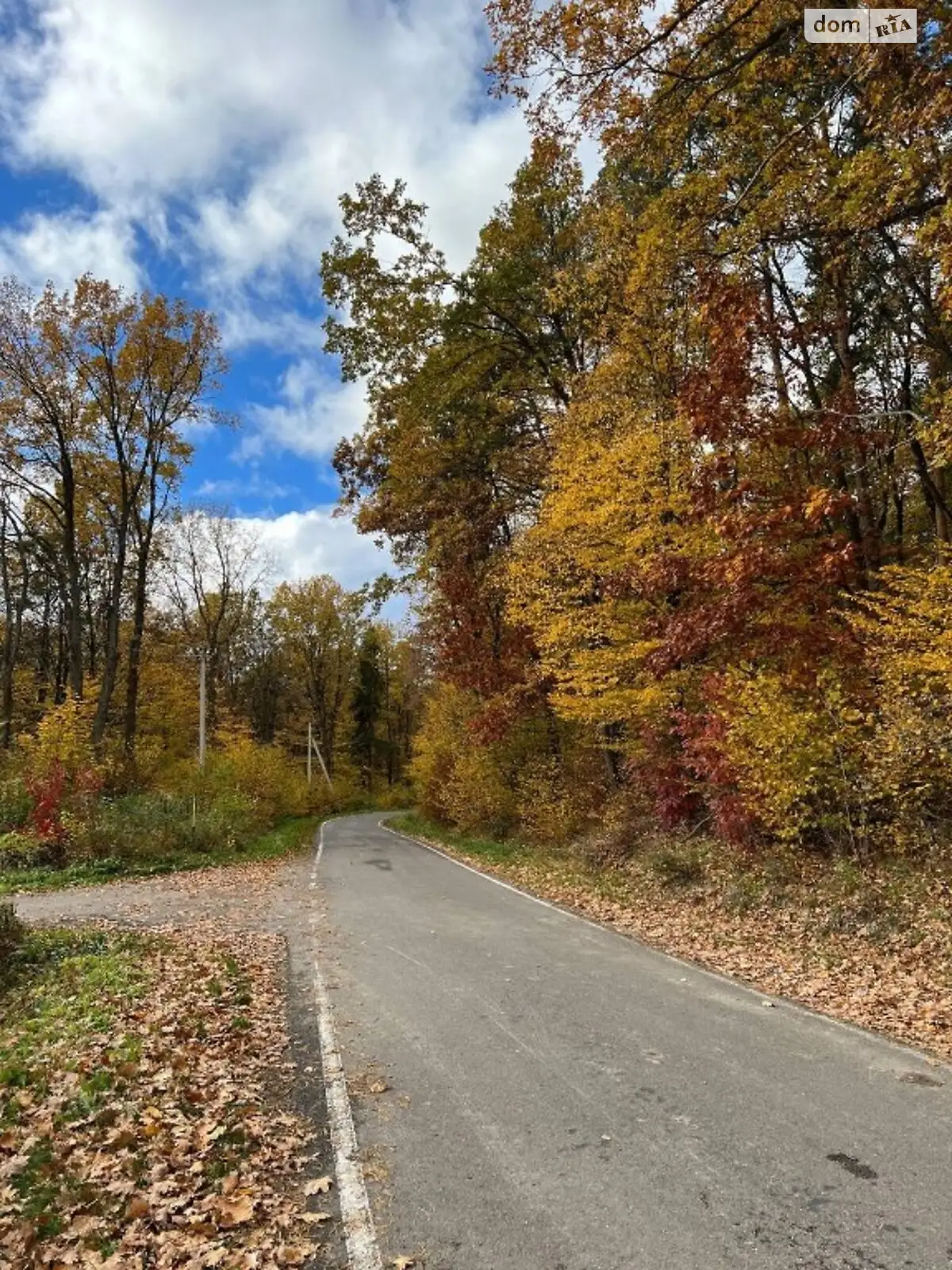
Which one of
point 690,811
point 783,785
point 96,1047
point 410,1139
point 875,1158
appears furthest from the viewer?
point 690,811

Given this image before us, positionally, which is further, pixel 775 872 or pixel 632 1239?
pixel 775 872

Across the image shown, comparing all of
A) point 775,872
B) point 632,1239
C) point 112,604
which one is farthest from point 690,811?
point 112,604

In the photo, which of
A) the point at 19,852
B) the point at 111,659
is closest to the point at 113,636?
the point at 111,659

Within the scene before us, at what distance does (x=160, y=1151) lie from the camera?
4387 mm

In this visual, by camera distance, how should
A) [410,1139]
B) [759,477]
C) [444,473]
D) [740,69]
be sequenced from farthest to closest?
[444,473], [759,477], [740,69], [410,1139]

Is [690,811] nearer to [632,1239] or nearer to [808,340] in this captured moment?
[808,340]

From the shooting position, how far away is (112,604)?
2527 cm

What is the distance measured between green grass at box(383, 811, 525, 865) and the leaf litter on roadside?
529 inches

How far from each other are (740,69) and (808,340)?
6.85 m

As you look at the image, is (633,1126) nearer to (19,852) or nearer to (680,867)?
(680,867)

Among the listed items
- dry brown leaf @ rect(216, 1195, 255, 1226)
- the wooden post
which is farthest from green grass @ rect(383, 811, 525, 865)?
dry brown leaf @ rect(216, 1195, 255, 1226)

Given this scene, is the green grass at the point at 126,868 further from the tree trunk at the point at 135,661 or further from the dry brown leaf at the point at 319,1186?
the dry brown leaf at the point at 319,1186

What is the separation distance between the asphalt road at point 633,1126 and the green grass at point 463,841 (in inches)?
470

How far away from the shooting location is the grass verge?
7.02 m
